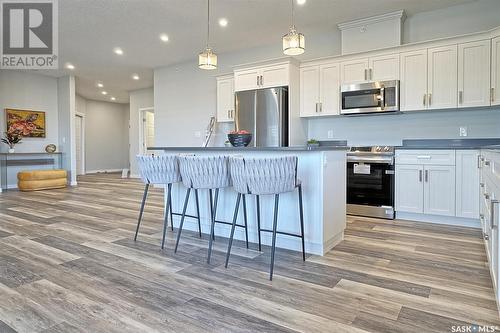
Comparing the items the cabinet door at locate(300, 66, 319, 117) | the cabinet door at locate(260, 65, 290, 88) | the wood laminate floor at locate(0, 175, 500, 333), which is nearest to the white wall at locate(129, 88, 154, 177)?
the cabinet door at locate(260, 65, 290, 88)

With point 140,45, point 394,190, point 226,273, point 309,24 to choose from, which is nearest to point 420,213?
point 394,190

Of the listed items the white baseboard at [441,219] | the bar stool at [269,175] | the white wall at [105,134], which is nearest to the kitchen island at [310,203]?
the bar stool at [269,175]

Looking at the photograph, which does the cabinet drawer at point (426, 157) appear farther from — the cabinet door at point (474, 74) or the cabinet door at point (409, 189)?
the cabinet door at point (474, 74)

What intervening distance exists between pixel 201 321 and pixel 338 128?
3979 mm

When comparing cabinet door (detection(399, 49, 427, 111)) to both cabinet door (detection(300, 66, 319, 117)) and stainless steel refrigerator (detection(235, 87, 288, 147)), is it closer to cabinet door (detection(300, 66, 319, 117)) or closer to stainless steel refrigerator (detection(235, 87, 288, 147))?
cabinet door (detection(300, 66, 319, 117))

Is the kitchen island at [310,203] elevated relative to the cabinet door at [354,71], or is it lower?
lower

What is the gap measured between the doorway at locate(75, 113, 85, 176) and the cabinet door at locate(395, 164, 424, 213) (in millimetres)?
10256

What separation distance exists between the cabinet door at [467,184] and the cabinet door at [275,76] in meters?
2.54

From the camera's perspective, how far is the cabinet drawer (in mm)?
3704

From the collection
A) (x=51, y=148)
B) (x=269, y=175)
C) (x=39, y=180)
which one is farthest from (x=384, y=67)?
(x=51, y=148)

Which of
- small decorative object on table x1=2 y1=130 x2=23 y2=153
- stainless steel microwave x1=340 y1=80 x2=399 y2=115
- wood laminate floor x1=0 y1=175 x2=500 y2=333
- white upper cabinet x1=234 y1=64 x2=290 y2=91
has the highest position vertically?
white upper cabinet x1=234 y1=64 x2=290 y2=91

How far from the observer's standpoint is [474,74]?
12.2 ft

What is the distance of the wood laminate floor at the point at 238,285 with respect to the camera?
1669mm

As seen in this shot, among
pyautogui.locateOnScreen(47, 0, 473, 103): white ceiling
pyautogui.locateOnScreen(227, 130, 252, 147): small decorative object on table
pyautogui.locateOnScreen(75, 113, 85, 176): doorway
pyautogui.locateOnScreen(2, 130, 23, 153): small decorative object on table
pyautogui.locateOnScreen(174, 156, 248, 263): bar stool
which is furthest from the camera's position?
pyautogui.locateOnScreen(75, 113, 85, 176): doorway
